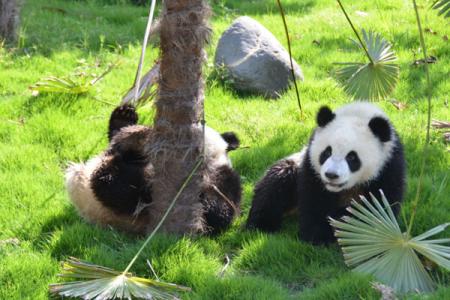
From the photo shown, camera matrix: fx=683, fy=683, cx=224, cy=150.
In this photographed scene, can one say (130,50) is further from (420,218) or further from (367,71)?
(420,218)

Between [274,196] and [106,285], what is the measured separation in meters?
1.62

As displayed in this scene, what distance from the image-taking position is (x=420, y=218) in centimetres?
447

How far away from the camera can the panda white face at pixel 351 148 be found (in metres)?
4.14

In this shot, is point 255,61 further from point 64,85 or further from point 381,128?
point 381,128

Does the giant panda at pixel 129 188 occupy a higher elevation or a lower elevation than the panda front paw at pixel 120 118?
lower

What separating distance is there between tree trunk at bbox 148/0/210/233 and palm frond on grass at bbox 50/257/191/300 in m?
0.78

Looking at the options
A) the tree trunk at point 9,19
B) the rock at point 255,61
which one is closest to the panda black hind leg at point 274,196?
the rock at point 255,61

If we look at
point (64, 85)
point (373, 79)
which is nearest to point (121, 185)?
point (373, 79)

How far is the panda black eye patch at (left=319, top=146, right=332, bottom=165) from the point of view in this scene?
4.26m

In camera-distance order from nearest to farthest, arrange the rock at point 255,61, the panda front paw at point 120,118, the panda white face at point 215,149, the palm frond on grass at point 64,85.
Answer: the panda white face at point 215,149
the panda front paw at point 120,118
the palm frond on grass at point 64,85
the rock at point 255,61

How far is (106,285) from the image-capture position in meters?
3.37

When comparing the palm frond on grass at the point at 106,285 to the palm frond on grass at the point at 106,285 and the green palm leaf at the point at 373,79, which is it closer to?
the palm frond on grass at the point at 106,285

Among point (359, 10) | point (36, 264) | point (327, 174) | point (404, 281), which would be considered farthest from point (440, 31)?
point (36, 264)

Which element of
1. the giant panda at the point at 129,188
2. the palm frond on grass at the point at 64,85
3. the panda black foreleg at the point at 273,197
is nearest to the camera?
the giant panda at the point at 129,188
